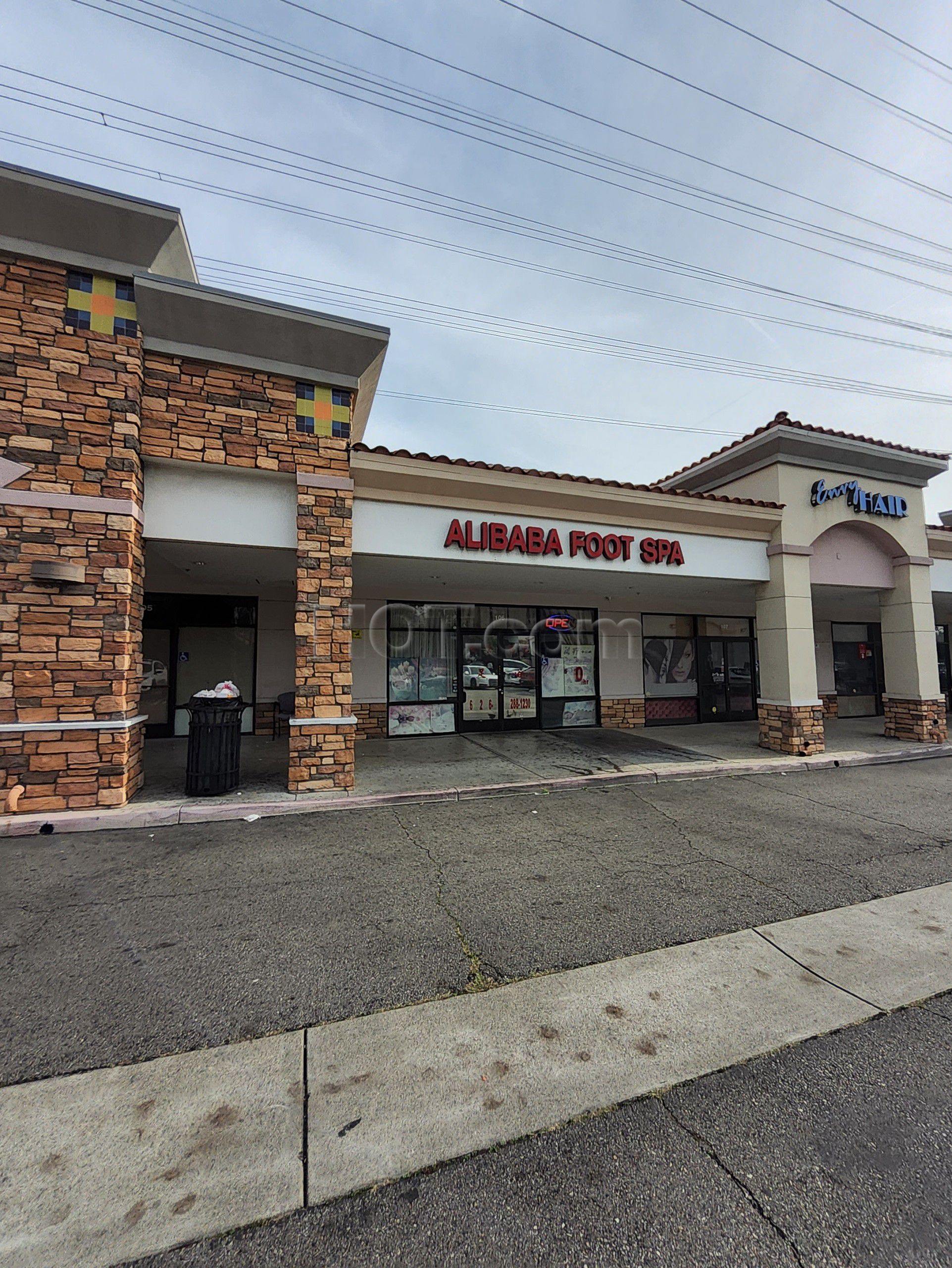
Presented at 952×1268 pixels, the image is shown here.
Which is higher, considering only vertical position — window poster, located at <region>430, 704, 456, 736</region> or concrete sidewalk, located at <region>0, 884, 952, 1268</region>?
window poster, located at <region>430, 704, 456, 736</region>

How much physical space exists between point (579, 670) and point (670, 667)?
2.71m

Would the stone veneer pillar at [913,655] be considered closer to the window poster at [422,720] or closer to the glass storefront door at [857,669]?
the glass storefront door at [857,669]

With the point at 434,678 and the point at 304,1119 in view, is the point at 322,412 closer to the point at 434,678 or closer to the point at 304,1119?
the point at 434,678

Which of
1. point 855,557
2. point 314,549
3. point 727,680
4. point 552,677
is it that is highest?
point 855,557

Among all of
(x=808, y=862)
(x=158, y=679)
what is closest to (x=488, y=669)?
(x=158, y=679)

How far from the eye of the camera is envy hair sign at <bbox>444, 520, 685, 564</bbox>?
823 centimetres

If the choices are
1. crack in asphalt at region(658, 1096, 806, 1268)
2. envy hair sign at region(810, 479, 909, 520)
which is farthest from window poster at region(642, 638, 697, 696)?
crack in asphalt at region(658, 1096, 806, 1268)

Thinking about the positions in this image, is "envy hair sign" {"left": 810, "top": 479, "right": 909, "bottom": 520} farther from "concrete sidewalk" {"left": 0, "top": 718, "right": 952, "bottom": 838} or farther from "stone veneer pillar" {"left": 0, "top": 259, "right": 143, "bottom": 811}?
"stone veneer pillar" {"left": 0, "top": 259, "right": 143, "bottom": 811}

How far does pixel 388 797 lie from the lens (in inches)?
276

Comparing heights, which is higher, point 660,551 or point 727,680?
point 660,551

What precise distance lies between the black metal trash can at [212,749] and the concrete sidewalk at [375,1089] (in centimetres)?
462

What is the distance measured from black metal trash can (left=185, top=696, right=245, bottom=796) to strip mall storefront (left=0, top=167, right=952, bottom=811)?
0.70 m

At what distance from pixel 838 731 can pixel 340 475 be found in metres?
13.1

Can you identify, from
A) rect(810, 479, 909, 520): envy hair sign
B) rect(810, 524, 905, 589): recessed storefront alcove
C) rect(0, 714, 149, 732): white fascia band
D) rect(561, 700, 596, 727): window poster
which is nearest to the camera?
rect(0, 714, 149, 732): white fascia band
